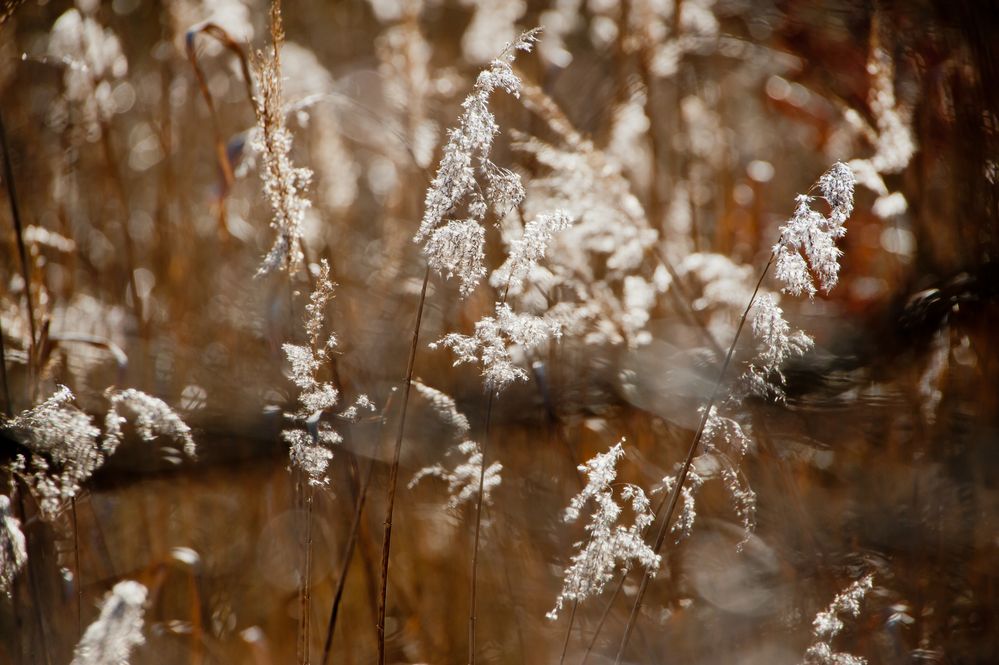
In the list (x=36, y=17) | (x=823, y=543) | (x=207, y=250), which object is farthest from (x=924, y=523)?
(x=36, y=17)

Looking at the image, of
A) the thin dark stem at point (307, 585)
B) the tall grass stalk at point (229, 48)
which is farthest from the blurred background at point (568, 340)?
the thin dark stem at point (307, 585)

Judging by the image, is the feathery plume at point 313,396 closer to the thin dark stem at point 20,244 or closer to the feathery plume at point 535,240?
the feathery plume at point 535,240

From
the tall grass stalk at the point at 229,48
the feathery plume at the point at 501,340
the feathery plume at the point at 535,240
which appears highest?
the tall grass stalk at the point at 229,48

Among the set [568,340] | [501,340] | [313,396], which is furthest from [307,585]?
[568,340]

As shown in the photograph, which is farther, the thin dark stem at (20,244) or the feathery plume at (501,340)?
the thin dark stem at (20,244)

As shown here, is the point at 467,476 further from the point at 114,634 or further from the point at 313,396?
Result: the point at 114,634

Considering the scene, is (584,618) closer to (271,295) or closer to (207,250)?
(271,295)

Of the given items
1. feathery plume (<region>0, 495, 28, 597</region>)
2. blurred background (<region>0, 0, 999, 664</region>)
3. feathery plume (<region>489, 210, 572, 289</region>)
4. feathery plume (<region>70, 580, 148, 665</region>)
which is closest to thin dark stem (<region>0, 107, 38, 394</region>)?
blurred background (<region>0, 0, 999, 664</region>)
